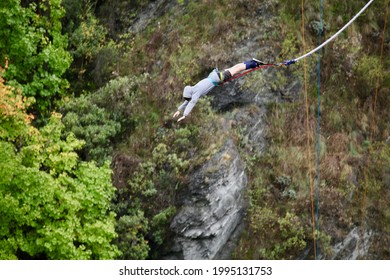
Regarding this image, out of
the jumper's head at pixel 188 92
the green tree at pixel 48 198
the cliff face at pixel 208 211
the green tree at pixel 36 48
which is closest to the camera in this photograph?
the green tree at pixel 48 198

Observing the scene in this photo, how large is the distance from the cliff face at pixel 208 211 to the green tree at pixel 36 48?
453cm

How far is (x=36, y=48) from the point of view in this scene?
58.3ft

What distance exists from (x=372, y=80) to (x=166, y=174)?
7.41 m

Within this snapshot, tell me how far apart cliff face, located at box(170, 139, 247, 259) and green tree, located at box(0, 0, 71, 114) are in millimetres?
4525

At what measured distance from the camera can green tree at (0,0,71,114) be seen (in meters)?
17.2

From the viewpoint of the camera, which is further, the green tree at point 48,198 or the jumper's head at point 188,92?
the jumper's head at point 188,92

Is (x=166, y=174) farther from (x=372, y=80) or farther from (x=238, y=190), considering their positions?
(x=372, y=80)

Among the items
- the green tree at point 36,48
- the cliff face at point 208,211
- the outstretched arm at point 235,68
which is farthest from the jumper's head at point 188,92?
the green tree at point 36,48

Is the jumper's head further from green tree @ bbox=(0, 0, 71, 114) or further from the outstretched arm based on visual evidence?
green tree @ bbox=(0, 0, 71, 114)

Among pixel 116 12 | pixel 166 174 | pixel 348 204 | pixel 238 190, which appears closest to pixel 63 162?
pixel 166 174

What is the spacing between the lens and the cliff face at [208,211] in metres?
16.9

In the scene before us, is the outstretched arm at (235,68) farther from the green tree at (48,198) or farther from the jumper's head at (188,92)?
the green tree at (48,198)

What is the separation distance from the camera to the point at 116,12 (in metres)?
20.5

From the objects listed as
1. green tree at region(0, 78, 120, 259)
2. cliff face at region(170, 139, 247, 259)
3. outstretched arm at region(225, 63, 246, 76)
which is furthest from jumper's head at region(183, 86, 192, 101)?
green tree at region(0, 78, 120, 259)
